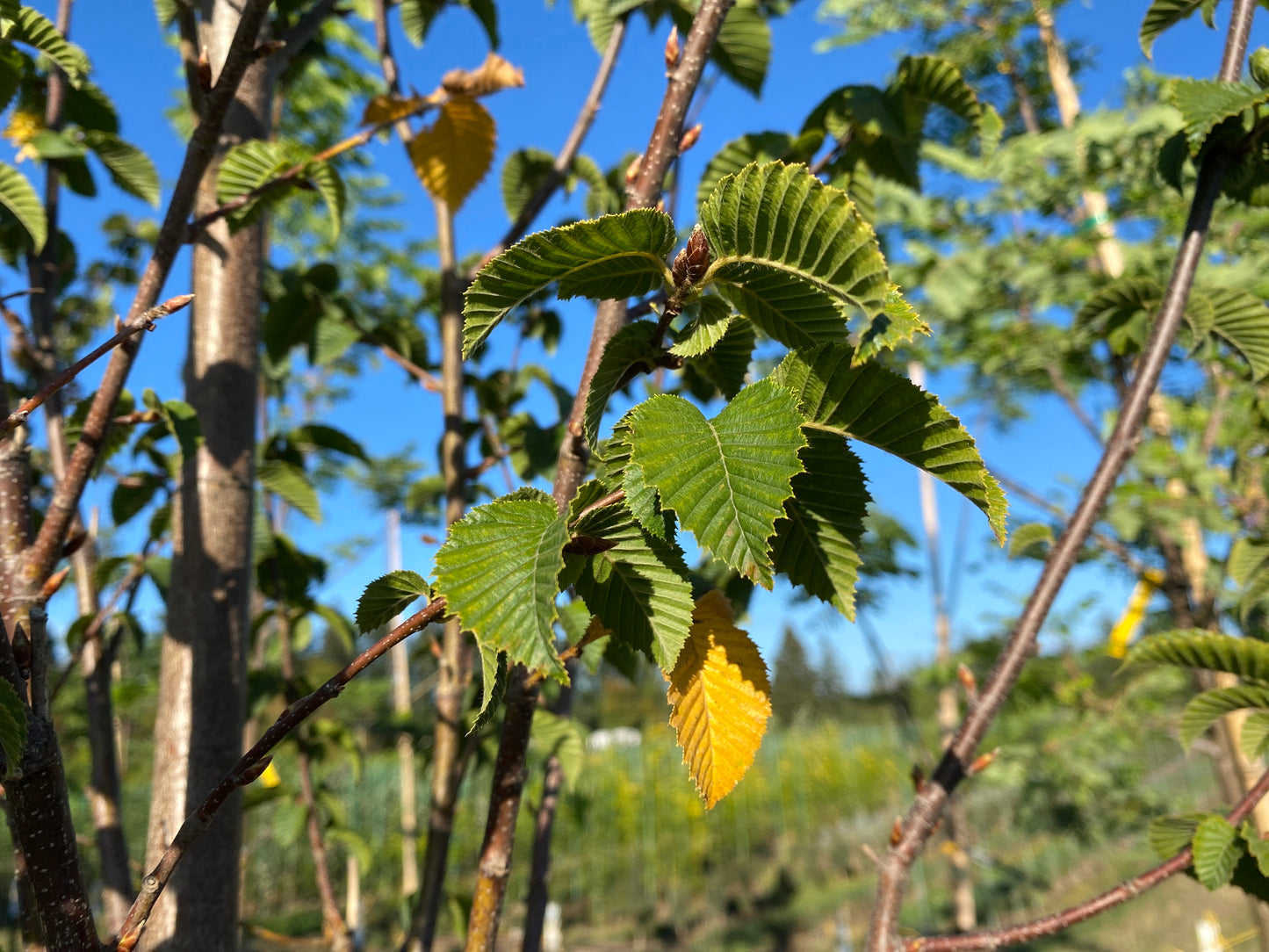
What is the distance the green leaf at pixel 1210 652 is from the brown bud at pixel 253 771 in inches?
35.4

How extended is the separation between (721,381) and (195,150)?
1.84 ft

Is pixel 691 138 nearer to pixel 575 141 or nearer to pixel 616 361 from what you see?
pixel 616 361

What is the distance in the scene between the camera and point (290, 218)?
851 cm

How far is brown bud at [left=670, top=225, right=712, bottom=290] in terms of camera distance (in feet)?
1.71

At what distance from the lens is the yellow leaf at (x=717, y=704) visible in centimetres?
56

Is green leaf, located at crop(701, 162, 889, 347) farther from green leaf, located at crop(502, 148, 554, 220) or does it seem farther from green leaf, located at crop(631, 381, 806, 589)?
green leaf, located at crop(502, 148, 554, 220)

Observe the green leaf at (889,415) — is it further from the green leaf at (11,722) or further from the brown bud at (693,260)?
the green leaf at (11,722)

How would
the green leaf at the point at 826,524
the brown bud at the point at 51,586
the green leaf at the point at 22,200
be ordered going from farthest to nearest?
the green leaf at the point at 22,200, the brown bud at the point at 51,586, the green leaf at the point at 826,524

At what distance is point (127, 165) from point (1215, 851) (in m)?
1.77

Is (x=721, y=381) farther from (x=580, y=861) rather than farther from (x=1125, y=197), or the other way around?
(x=580, y=861)

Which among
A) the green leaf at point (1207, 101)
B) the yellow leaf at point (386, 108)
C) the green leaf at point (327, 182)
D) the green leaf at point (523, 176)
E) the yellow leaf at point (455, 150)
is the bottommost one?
the green leaf at point (1207, 101)

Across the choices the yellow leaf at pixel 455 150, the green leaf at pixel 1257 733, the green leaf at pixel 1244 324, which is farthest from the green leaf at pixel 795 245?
the yellow leaf at pixel 455 150

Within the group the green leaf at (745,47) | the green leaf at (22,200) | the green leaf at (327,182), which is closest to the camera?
the green leaf at (22,200)

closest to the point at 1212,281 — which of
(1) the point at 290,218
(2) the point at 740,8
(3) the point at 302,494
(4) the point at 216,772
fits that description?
(2) the point at 740,8
